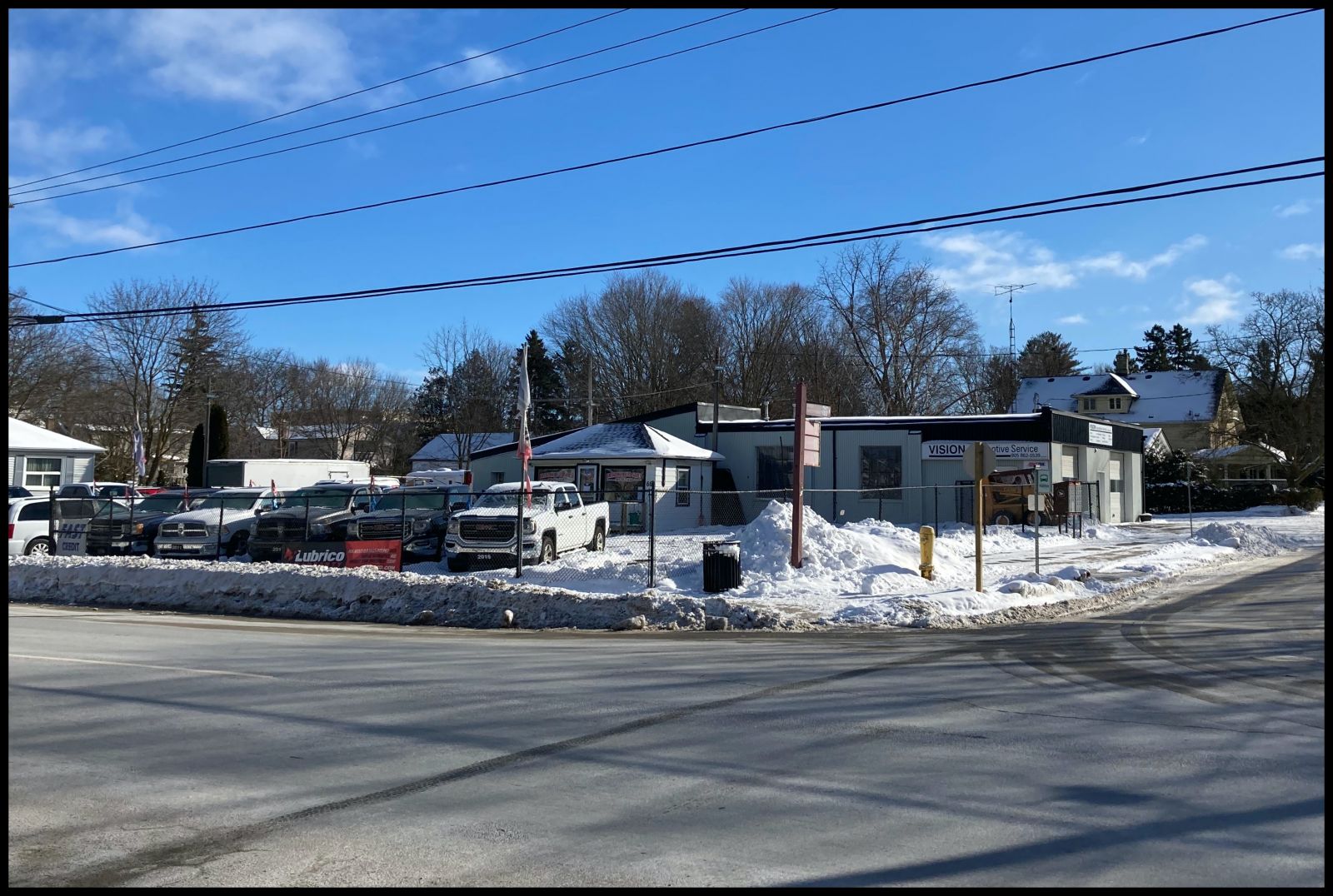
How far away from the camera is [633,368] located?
6969cm

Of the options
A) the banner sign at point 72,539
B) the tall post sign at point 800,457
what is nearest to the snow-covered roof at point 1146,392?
the tall post sign at point 800,457

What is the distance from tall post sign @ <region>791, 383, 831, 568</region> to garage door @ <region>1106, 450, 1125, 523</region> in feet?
94.4

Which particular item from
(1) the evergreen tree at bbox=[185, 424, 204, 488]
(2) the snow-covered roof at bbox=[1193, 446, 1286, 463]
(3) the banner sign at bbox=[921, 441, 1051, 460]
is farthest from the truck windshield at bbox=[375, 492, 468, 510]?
(2) the snow-covered roof at bbox=[1193, 446, 1286, 463]

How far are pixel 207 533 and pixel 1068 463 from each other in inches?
1259

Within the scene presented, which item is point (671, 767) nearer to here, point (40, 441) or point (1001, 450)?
point (1001, 450)

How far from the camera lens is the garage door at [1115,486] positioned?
4638 cm

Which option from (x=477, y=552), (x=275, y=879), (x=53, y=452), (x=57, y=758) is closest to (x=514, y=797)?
(x=275, y=879)

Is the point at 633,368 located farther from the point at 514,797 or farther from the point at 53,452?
the point at 514,797

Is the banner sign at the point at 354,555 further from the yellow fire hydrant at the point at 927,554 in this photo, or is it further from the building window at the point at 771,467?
the building window at the point at 771,467

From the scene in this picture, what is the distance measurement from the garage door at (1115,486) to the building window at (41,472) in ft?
154

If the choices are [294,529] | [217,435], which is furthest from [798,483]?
[217,435]

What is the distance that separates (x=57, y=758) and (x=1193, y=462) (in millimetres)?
61828

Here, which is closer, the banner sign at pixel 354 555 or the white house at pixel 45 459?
the banner sign at pixel 354 555

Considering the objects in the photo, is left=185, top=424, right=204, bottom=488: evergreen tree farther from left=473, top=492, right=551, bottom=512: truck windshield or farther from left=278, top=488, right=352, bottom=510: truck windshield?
left=473, top=492, right=551, bottom=512: truck windshield
